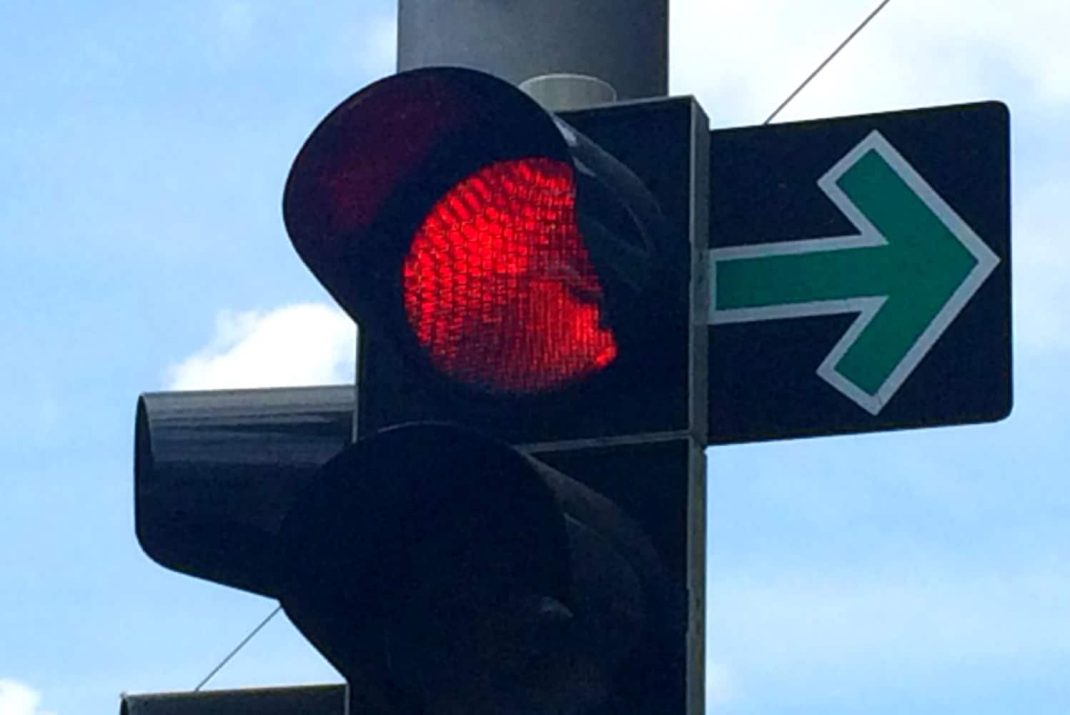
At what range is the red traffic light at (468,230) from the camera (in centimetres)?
255

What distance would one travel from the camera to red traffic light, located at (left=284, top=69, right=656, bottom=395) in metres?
2.55

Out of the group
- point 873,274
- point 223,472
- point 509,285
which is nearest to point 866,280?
point 873,274

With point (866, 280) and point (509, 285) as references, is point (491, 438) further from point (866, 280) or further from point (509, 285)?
point (866, 280)

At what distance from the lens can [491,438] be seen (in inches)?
A: 97.1

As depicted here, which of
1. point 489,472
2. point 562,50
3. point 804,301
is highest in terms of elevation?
point 562,50

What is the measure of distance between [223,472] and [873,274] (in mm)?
687

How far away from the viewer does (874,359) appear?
2613 millimetres

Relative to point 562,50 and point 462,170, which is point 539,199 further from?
point 562,50

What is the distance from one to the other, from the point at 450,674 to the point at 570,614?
0.49 ft

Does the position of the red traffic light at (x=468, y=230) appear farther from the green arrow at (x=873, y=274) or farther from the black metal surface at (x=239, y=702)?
the black metal surface at (x=239, y=702)

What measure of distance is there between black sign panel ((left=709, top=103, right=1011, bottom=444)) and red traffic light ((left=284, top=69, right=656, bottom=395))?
0.48 feet

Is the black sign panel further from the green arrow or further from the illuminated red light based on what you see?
the illuminated red light

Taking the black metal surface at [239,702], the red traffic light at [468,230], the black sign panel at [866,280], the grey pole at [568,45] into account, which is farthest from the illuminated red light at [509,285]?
the black metal surface at [239,702]

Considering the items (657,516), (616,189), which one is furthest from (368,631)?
(616,189)
